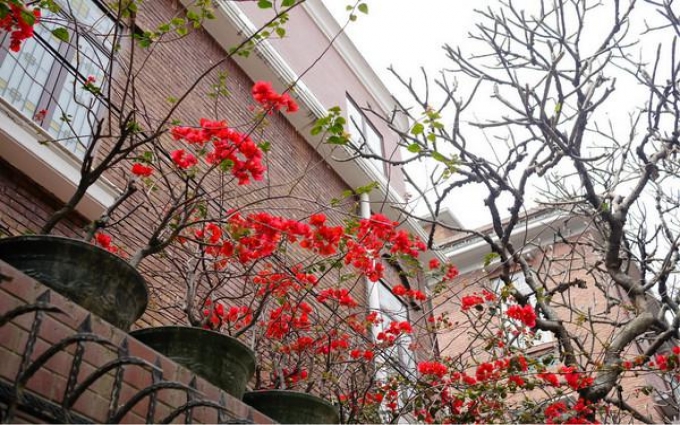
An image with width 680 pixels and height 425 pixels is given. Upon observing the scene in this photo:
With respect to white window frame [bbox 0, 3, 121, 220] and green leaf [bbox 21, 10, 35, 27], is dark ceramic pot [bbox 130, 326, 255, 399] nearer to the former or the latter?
green leaf [bbox 21, 10, 35, 27]

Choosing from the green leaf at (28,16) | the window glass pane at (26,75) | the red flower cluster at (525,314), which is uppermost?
the window glass pane at (26,75)

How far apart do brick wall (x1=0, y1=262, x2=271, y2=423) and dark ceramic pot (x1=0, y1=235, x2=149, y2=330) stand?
331 millimetres

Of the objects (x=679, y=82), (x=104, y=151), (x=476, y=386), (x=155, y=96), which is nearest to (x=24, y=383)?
(x=104, y=151)

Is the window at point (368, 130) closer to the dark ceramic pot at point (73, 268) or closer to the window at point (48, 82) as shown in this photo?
the window at point (48, 82)

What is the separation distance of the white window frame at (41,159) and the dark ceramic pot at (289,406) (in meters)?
2.74

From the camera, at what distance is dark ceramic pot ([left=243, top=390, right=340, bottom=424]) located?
4547 millimetres

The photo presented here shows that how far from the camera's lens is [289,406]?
180 inches

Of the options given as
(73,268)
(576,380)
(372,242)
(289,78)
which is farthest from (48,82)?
(576,380)

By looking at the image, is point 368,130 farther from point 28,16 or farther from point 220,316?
point 28,16

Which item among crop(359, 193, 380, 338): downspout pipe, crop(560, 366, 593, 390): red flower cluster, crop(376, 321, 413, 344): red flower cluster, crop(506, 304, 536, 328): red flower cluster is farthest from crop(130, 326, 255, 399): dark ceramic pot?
crop(359, 193, 380, 338): downspout pipe

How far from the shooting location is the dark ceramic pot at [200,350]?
3883 millimetres

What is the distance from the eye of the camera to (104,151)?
7250mm

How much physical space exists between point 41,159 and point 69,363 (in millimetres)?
3522

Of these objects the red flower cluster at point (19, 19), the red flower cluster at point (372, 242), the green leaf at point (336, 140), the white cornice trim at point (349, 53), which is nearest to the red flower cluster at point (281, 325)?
the red flower cluster at point (372, 242)
